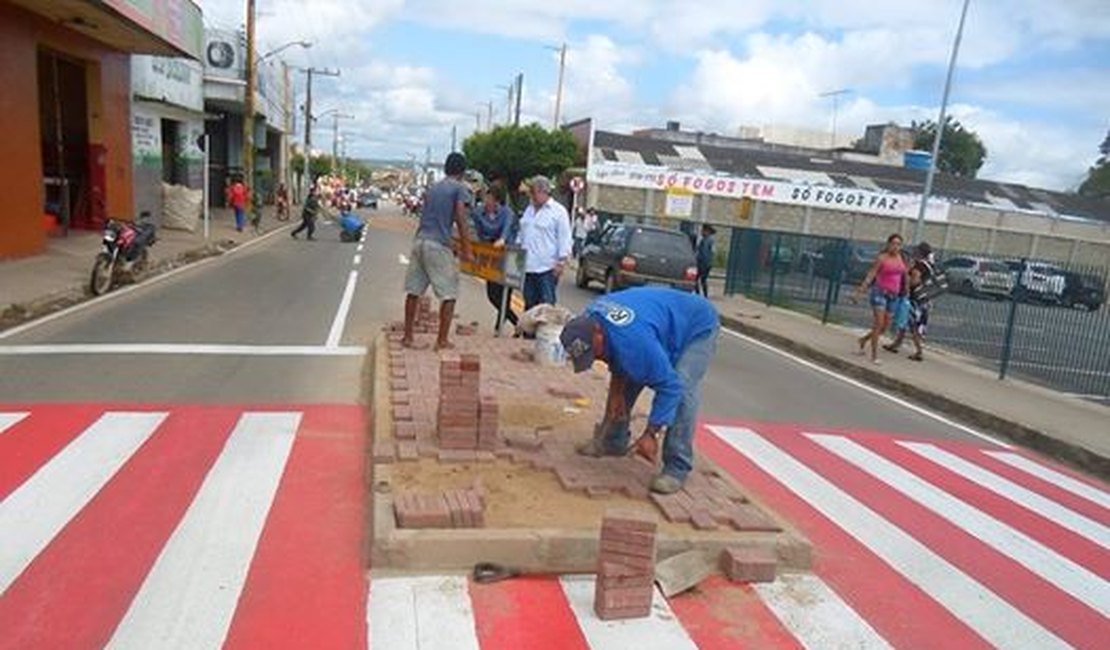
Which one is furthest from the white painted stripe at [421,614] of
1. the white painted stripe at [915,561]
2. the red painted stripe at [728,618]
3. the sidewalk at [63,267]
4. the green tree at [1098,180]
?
the green tree at [1098,180]

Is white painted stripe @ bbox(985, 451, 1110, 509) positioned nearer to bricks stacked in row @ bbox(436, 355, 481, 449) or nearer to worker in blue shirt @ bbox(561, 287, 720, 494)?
worker in blue shirt @ bbox(561, 287, 720, 494)

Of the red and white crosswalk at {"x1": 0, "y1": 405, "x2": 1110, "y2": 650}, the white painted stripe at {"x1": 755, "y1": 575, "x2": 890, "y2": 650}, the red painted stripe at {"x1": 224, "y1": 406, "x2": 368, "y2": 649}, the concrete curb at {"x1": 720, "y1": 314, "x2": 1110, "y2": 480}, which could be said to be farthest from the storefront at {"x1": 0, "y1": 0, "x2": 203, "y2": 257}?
the white painted stripe at {"x1": 755, "y1": 575, "x2": 890, "y2": 650}

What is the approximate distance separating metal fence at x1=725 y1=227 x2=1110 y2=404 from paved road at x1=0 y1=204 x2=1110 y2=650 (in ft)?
12.3

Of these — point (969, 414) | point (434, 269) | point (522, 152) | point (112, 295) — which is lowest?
point (112, 295)

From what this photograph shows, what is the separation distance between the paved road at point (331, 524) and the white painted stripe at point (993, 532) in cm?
2

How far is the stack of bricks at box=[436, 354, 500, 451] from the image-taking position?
18.4 ft

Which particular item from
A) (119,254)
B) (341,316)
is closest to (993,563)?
(341,316)

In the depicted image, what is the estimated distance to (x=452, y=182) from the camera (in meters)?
8.81

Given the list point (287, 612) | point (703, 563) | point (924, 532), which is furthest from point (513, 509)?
point (924, 532)

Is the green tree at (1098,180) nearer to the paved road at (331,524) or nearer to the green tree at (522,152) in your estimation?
the green tree at (522,152)

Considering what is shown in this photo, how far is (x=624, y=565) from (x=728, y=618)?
561 millimetres

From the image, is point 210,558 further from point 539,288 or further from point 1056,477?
point 1056,477

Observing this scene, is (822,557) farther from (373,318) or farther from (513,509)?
(373,318)

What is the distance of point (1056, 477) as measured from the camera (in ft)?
25.3
